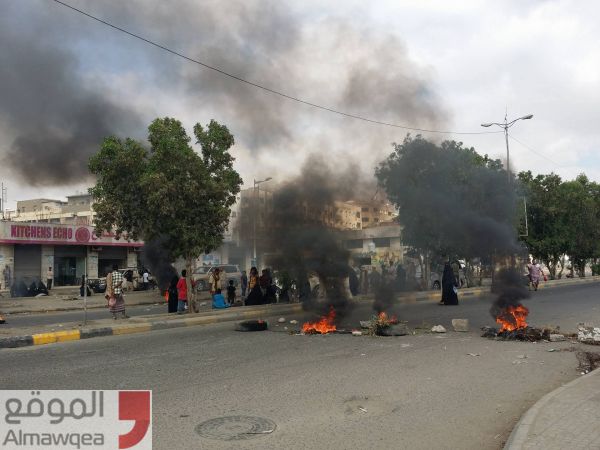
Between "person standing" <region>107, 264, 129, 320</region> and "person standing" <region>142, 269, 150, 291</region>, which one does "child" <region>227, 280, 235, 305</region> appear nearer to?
"person standing" <region>107, 264, 129, 320</region>

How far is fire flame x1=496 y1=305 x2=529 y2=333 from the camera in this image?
405 inches

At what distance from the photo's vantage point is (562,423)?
439cm

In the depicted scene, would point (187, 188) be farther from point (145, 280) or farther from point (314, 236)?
point (145, 280)

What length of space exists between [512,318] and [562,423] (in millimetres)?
6377

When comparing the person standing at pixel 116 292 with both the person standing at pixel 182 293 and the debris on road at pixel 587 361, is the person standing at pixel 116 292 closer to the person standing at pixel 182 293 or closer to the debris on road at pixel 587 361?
the person standing at pixel 182 293

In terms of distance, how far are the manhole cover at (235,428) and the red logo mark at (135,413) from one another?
20.1 inches

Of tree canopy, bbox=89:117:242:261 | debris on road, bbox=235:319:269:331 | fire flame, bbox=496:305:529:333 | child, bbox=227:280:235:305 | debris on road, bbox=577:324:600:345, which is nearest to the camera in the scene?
debris on road, bbox=577:324:600:345

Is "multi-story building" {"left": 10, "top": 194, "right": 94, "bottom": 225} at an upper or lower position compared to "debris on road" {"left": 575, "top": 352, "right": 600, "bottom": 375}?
upper

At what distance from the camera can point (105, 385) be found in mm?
6344

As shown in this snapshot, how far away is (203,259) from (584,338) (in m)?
35.8

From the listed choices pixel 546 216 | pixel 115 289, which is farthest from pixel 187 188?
pixel 546 216

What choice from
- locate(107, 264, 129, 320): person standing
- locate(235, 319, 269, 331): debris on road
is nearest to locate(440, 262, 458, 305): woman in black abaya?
locate(235, 319, 269, 331): debris on road

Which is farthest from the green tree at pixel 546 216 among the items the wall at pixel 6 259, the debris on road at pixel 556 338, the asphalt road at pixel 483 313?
the wall at pixel 6 259

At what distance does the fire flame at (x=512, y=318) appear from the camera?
10289 millimetres
